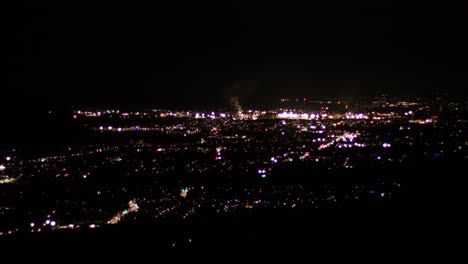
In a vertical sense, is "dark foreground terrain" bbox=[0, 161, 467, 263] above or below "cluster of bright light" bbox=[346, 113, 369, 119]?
below

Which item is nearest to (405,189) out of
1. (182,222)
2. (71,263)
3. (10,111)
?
(182,222)

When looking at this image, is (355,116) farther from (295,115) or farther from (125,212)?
(125,212)

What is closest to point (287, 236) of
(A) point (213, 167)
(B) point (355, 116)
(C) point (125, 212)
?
(C) point (125, 212)

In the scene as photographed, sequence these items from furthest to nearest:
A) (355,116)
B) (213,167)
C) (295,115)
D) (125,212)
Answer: (295,115), (355,116), (213,167), (125,212)

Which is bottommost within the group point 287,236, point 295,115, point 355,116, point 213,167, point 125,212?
point 287,236

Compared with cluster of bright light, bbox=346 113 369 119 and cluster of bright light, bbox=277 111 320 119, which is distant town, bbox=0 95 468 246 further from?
cluster of bright light, bbox=277 111 320 119

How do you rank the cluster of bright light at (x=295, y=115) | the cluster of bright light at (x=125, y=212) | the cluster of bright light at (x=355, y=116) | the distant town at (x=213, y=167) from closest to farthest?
the cluster of bright light at (x=125, y=212)
the distant town at (x=213, y=167)
the cluster of bright light at (x=355, y=116)
the cluster of bright light at (x=295, y=115)

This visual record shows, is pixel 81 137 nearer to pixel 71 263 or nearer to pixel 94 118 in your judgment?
pixel 94 118

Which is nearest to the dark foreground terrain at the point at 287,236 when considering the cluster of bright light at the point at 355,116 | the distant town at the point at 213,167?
the distant town at the point at 213,167

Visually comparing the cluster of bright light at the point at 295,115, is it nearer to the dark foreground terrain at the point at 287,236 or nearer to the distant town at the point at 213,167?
the distant town at the point at 213,167

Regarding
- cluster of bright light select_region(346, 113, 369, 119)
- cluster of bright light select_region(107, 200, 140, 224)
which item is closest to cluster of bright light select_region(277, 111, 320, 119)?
cluster of bright light select_region(346, 113, 369, 119)

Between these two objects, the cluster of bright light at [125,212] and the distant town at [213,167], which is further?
the distant town at [213,167]
